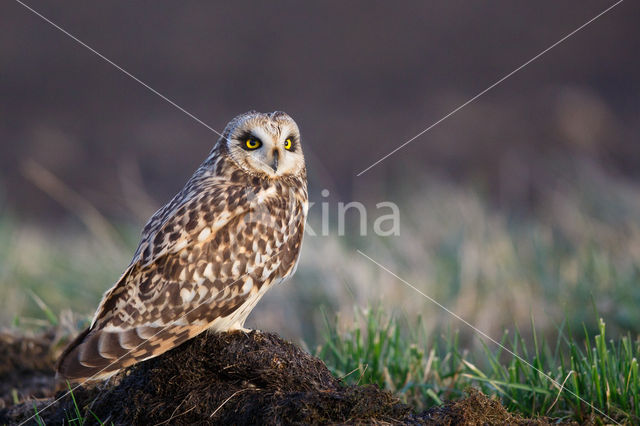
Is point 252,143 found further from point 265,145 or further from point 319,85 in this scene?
point 319,85

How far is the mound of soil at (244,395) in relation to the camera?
3.94 metres

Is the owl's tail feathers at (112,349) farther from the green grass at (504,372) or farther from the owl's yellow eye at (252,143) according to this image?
the owl's yellow eye at (252,143)

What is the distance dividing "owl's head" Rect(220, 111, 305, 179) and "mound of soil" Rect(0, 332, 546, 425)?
1.23m

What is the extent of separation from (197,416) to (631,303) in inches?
174

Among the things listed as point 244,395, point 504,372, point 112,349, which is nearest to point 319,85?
point 504,372

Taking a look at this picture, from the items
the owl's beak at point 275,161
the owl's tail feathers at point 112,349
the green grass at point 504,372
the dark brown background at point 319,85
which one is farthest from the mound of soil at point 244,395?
the dark brown background at point 319,85

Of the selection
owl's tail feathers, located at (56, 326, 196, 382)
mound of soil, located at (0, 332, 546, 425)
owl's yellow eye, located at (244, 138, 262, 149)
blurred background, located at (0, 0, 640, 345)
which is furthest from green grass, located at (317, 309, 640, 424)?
blurred background, located at (0, 0, 640, 345)

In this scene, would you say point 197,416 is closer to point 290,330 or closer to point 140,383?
point 140,383

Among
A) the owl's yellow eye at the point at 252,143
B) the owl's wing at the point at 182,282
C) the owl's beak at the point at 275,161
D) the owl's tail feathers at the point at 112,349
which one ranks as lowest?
the owl's tail feathers at the point at 112,349

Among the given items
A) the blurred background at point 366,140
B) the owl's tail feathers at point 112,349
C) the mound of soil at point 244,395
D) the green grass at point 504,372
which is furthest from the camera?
the blurred background at point 366,140

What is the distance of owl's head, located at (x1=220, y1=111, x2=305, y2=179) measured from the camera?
5270mm

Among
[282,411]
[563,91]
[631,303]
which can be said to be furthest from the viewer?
[563,91]

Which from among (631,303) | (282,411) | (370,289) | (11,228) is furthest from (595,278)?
(11,228)

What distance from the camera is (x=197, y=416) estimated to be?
13.7 feet
